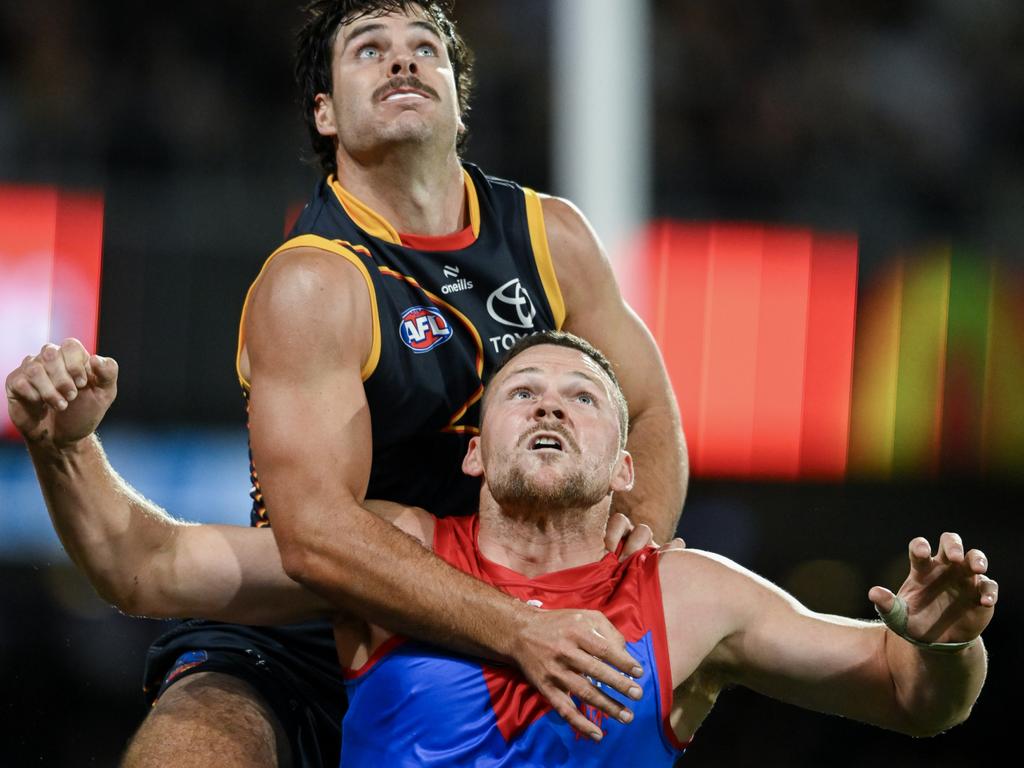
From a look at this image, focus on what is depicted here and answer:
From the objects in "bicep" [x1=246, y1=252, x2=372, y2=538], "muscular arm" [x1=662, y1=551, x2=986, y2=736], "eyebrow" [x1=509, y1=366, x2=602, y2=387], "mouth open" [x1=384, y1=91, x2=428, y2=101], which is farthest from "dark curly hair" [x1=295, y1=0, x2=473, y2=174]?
"muscular arm" [x1=662, y1=551, x2=986, y2=736]

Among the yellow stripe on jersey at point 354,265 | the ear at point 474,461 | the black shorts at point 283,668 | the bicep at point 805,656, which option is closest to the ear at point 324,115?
the yellow stripe on jersey at point 354,265

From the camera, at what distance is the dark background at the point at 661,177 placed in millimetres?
6410

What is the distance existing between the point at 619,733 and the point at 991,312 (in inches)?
154

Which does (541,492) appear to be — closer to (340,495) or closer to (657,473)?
(340,495)

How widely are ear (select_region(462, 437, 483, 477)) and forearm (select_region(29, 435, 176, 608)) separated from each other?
2.33 ft

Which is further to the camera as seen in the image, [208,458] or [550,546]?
[208,458]

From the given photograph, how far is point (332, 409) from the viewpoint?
139 inches

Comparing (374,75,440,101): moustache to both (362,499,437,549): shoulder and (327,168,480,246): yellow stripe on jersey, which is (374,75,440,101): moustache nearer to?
(327,168,480,246): yellow stripe on jersey

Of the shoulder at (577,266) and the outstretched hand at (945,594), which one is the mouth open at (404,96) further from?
the outstretched hand at (945,594)

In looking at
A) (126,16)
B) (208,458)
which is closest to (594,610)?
(208,458)

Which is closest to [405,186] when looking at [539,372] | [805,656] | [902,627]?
[539,372]

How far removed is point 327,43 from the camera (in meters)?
4.25

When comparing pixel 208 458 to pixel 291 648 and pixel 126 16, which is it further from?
pixel 126 16

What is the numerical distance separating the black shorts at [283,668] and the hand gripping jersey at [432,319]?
30 cm
